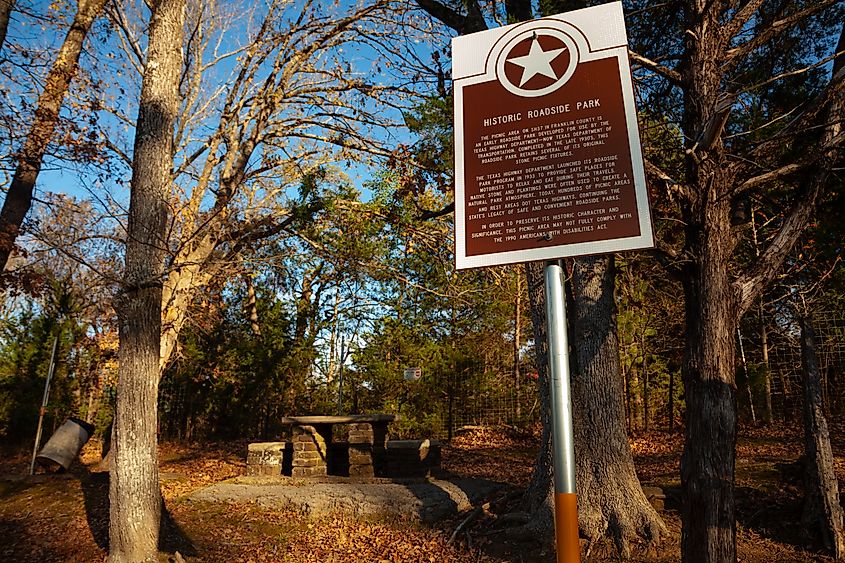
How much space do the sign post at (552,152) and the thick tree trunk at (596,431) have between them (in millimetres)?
3874

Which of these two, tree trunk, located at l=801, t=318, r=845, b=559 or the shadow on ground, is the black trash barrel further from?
tree trunk, located at l=801, t=318, r=845, b=559

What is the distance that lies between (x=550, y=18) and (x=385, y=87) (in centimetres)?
794

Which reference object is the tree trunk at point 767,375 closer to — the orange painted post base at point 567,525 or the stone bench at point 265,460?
the stone bench at point 265,460

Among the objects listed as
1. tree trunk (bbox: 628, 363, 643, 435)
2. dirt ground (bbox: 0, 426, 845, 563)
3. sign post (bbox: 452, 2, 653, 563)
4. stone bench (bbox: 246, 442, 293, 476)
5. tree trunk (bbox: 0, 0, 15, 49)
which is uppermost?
tree trunk (bbox: 0, 0, 15, 49)

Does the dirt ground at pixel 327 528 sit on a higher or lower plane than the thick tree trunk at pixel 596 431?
lower

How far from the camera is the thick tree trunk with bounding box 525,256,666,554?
241 inches

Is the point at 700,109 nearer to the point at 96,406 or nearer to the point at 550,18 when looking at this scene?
the point at 550,18

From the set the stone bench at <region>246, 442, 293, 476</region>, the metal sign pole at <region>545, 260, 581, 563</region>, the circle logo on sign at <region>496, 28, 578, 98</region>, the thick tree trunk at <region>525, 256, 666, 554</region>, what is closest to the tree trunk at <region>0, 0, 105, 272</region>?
the stone bench at <region>246, 442, 293, 476</region>

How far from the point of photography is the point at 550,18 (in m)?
3.34

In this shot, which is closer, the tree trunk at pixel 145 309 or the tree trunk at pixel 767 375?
the tree trunk at pixel 145 309

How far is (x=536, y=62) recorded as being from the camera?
3.29 m

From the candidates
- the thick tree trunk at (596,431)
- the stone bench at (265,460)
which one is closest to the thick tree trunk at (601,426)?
the thick tree trunk at (596,431)

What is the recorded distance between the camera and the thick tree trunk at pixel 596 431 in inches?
241

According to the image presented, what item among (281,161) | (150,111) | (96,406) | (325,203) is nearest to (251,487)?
(325,203)
